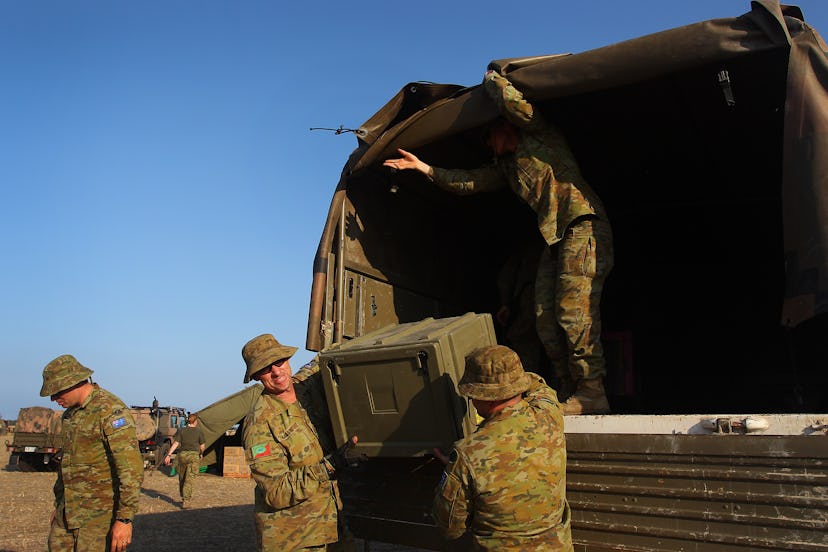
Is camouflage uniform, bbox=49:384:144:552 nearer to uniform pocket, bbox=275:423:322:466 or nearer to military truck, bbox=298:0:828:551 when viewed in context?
uniform pocket, bbox=275:423:322:466

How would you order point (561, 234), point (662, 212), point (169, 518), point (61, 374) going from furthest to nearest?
point (169, 518), point (662, 212), point (561, 234), point (61, 374)

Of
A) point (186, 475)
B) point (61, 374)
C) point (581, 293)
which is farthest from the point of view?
point (186, 475)

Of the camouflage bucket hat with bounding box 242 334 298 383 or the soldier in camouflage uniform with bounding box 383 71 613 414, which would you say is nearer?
the camouflage bucket hat with bounding box 242 334 298 383

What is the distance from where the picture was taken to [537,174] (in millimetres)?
3846

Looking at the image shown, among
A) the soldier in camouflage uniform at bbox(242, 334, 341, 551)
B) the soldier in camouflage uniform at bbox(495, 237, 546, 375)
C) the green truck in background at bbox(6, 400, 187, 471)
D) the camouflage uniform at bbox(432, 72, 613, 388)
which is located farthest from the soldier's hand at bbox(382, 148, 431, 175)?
the green truck in background at bbox(6, 400, 187, 471)

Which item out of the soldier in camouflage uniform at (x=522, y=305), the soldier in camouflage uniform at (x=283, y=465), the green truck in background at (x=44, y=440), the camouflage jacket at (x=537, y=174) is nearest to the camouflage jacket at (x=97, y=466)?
the soldier in camouflage uniform at (x=283, y=465)

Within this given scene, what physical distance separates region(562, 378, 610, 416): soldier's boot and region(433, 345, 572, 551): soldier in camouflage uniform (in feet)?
2.68

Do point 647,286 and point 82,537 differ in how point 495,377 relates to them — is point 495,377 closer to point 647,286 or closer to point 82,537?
point 82,537

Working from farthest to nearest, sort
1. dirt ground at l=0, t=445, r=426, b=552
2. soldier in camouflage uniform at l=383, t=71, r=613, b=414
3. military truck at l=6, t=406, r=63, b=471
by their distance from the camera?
1. military truck at l=6, t=406, r=63, b=471
2. dirt ground at l=0, t=445, r=426, b=552
3. soldier in camouflage uniform at l=383, t=71, r=613, b=414

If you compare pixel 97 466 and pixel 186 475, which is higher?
pixel 97 466

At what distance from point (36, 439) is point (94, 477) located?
14.0 metres

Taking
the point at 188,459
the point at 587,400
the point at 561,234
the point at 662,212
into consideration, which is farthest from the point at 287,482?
the point at 188,459

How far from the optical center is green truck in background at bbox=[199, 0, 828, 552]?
2.57 m

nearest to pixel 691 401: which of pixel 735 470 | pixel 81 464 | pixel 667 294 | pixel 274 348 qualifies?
pixel 667 294
